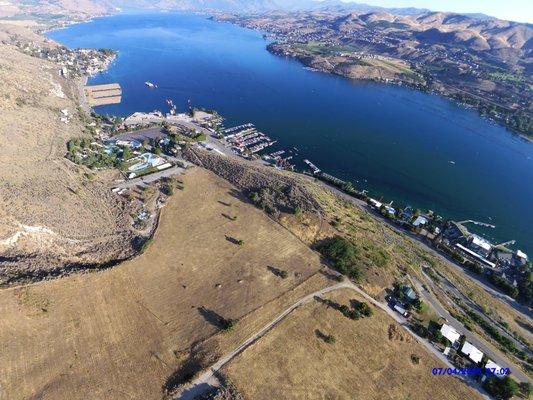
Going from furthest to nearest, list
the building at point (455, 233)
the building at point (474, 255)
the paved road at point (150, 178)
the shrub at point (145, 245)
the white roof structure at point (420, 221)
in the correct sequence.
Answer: the white roof structure at point (420, 221) < the building at point (455, 233) < the paved road at point (150, 178) < the building at point (474, 255) < the shrub at point (145, 245)

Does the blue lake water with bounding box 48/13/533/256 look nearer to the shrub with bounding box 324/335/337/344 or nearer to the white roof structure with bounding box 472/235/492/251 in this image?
the white roof structure with bounding box 472/235/492/251

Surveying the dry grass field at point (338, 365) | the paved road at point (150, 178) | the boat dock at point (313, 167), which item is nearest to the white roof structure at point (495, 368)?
the dry grass field at point (338, 365)

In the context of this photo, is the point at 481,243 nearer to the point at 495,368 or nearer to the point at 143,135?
the point at 495,368

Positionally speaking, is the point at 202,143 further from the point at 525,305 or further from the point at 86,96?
the point at 525,305

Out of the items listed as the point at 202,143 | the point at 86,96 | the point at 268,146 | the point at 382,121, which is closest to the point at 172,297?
the point at 202,143

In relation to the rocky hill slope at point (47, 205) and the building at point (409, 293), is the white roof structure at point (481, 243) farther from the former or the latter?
the rocky hill slope at point (47, 205)
